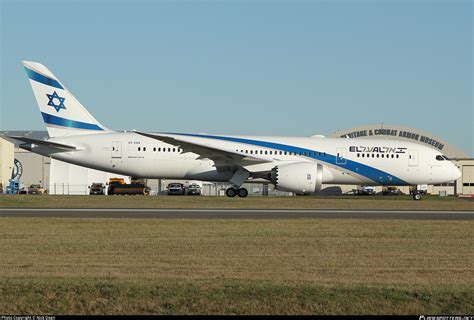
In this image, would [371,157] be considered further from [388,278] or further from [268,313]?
[268,313]

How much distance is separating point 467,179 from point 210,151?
4943 cm

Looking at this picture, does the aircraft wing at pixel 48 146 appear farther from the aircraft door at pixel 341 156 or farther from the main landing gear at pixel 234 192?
the aircraft door at pixel 341 156

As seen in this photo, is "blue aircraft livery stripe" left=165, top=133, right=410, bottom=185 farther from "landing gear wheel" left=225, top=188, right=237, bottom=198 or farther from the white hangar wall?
the white hangar wall

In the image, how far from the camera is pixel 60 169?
7525 cm

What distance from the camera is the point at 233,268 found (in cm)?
1480

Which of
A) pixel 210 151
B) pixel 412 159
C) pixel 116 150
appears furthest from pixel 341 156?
pixel 116 150

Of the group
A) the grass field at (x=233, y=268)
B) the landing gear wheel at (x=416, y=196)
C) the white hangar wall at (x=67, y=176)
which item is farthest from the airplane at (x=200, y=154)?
the white hangar wall at (x=67, y=176)

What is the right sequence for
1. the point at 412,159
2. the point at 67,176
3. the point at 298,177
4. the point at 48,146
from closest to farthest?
the point at 298,177, the point at 48,146, the point at 412,159, the point at 67,176

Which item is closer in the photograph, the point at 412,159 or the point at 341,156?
the point at 341,156

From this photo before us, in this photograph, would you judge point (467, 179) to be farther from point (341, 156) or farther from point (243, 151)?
A: point (243, 151)

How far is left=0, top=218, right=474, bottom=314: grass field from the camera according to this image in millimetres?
11672

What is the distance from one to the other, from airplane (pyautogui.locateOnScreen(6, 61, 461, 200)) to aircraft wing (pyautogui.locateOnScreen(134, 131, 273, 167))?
3.4 inches

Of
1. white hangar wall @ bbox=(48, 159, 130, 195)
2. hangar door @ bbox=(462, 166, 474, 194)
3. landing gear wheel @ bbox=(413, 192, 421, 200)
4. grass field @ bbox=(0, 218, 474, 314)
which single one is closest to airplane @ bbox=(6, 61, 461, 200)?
landing gear wheel @ bbox=(413, 192, 421, 200)

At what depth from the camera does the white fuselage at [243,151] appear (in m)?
45.0
